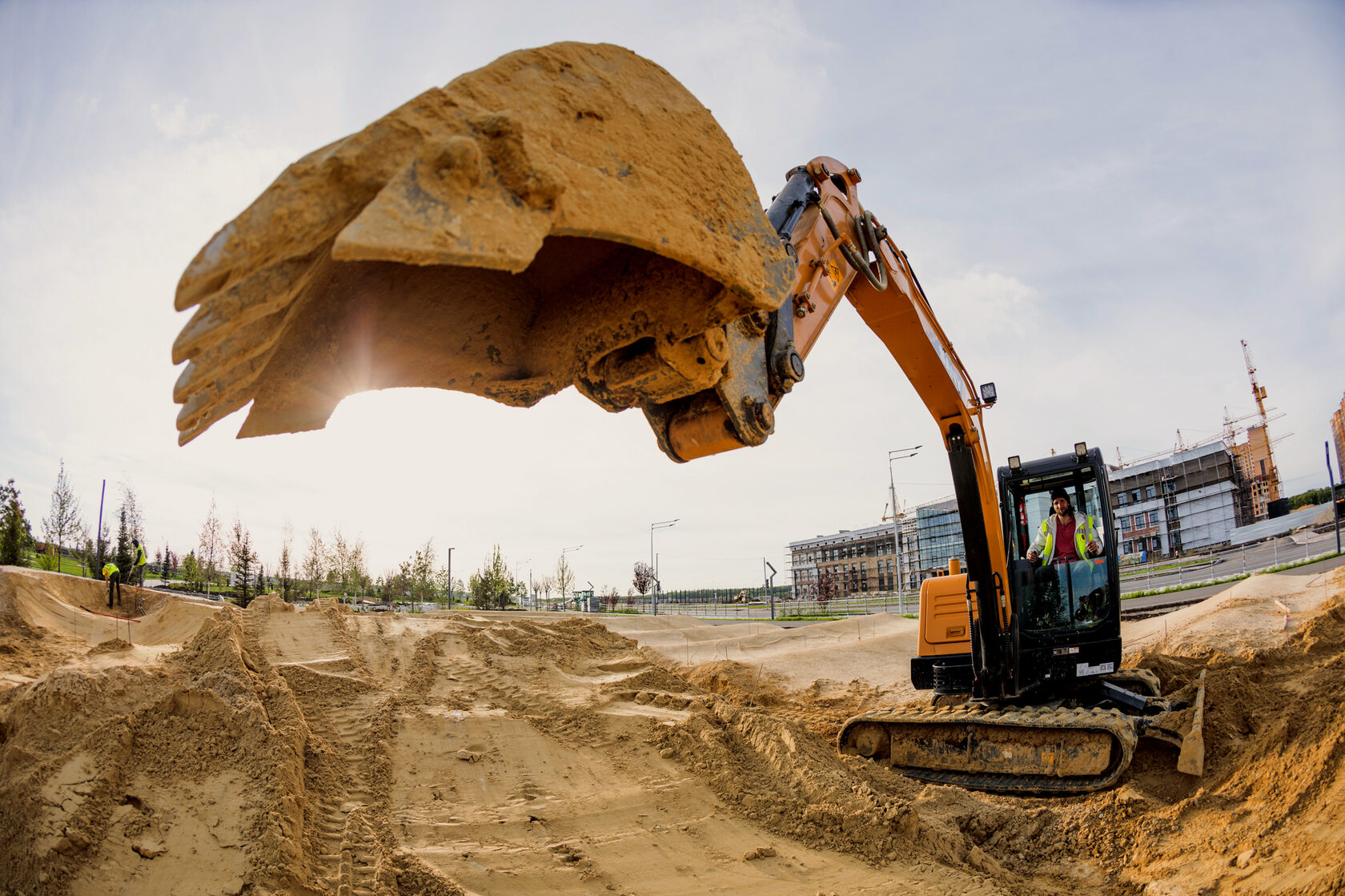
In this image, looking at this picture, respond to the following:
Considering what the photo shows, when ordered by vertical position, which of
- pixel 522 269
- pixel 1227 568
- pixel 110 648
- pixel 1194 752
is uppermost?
pixel 522 269

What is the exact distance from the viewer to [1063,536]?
6.93m

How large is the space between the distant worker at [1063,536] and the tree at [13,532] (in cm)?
2376

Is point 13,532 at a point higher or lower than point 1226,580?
higher

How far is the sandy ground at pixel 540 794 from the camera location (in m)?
3.51

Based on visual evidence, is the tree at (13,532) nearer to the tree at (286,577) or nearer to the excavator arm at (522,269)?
the tree at (286,577)

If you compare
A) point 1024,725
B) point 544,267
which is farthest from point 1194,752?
point 544,267

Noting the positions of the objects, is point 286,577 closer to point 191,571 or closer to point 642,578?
point 191,571

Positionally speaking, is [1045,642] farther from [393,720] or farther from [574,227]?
[574,227]

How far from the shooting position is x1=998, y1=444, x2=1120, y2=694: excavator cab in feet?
21.7

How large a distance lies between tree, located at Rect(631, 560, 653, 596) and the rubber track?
142 ft

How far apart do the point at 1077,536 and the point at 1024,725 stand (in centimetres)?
199

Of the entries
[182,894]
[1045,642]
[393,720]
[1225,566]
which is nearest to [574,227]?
[182,894]

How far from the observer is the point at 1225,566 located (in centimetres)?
2769

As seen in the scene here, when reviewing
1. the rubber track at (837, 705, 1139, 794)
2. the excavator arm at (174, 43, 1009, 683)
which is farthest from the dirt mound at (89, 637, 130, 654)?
the rubber track at (837, 705, 1139, 794)
